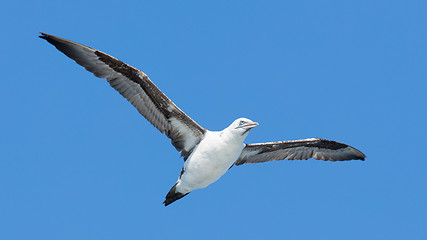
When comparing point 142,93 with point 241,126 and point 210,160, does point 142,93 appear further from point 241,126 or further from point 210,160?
point 241,126

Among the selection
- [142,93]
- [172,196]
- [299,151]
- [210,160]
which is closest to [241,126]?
[210,160]

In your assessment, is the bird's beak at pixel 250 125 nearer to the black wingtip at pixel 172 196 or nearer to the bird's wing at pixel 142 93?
the bird's wing at pixel 142 93

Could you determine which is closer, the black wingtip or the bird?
the bird

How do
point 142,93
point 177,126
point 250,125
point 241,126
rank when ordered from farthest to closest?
point 177,126 → point 142,93 → point 241,126 → point 250,125

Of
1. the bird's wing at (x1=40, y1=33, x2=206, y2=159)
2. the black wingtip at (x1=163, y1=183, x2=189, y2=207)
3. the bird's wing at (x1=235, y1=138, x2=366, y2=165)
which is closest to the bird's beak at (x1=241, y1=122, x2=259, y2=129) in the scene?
the bird's wing at (x1=40, y1=33, x2=206, y2=159)

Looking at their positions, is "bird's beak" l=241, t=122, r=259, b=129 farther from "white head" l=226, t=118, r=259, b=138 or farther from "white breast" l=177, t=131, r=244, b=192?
"white breast" l=177, t=131, r=244, b=192

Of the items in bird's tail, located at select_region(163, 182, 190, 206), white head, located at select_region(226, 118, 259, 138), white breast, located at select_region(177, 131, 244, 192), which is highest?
white head, located at select_region(226, 118, 259, 138)

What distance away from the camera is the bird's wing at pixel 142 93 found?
1994 centimetres

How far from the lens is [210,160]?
20.0 meters

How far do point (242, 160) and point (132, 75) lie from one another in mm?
5443

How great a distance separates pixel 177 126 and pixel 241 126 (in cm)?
259

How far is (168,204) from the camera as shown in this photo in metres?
21.3

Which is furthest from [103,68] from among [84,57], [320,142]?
[320,142]

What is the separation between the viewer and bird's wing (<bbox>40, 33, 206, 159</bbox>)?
19938 millimetres
